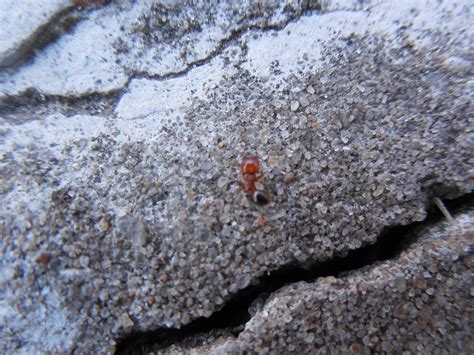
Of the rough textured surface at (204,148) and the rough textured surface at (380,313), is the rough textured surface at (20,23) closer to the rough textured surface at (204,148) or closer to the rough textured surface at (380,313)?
the rough textured surface at (204,148)

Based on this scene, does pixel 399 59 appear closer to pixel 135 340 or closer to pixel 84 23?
pixel 84 23

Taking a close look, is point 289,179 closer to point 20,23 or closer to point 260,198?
point 260,198

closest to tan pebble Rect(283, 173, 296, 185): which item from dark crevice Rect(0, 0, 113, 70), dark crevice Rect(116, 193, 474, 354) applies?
dark crevice Rect(116, 193, 474, 354)

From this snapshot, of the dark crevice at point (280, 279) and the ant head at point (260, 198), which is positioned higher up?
the ant head at point (260, 198)

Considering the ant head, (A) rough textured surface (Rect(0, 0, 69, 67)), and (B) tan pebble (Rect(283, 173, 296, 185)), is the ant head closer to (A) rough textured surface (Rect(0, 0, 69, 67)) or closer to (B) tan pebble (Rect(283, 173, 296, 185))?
(B) tan pebble (Rect(283, 173, 296, 185))

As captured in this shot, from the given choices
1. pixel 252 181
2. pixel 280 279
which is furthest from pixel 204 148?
pixel 280 279

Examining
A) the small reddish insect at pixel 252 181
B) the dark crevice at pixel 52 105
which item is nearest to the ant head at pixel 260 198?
the small reddish insect at pixel 252 181
